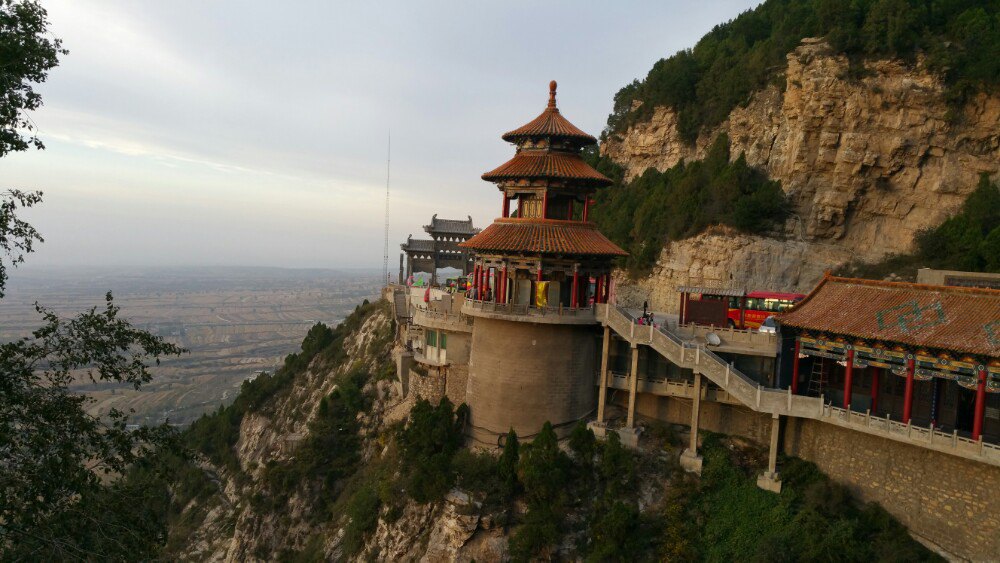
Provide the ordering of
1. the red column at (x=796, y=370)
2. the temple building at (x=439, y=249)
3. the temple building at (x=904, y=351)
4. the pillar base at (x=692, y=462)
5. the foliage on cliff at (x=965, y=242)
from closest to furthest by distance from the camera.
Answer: the temple building at (x=904, y=351) < the red column at (x=796, y=370) < the pillar base at (x=692, y=462) < the foliage on cliff at (x=965, y=242) < the temple building at (x=439, y=249)

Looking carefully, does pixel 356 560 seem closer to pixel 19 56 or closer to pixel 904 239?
pixel 19 56

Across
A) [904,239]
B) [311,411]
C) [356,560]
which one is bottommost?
[356,560]

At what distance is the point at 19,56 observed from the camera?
9.30 m

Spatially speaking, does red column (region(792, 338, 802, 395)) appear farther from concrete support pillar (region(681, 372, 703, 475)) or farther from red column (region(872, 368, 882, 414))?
concrete support pillar (region(681, 372, 703, 475))

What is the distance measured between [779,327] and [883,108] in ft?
70.7

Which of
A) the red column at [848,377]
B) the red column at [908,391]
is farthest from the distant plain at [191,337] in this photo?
the red column at [908,391]

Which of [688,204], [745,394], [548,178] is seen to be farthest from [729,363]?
Answer: [688,204]

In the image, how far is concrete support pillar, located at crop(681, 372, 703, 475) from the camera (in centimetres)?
2212

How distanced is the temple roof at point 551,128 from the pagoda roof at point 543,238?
354 cm

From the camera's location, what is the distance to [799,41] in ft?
134

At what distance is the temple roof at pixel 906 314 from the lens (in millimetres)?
17609

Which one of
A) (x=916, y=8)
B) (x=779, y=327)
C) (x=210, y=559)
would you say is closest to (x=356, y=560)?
(x=210, y=559)

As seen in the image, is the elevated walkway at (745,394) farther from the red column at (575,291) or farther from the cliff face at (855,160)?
the cliff face at (855,160)

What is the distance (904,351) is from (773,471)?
5.59 metres
